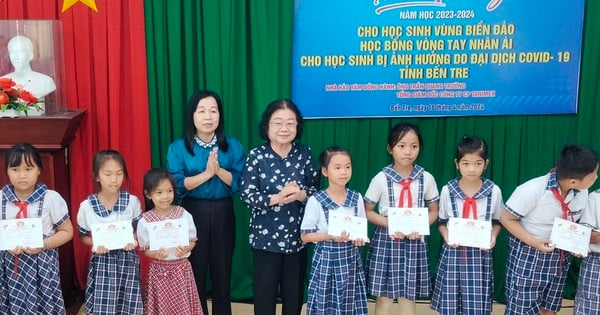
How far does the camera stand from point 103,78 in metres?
3.77

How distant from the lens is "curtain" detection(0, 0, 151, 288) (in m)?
3.71

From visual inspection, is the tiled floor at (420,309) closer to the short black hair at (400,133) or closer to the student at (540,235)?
the student at (540,235)

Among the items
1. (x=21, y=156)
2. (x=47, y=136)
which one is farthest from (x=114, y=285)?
(x=47, y=136)

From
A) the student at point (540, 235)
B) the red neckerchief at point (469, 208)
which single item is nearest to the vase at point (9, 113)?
the red neckerchief at point (469, 208)

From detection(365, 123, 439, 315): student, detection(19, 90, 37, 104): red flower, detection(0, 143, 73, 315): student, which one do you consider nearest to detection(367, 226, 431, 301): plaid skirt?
detection(365, 123, 439, 315): student

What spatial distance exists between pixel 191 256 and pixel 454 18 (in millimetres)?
2131

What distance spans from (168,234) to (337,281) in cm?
84

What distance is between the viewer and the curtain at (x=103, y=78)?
3.71 m

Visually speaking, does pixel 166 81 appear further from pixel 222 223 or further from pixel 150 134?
pixel 222 223

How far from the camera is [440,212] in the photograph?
3.17 metres

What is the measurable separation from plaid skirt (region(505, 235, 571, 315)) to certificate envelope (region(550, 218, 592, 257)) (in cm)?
15

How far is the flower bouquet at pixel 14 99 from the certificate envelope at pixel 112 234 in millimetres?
867

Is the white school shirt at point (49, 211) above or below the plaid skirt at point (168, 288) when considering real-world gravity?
above

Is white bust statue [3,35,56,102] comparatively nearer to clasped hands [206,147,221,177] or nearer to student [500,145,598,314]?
clasped hands [206,147,221,177]
